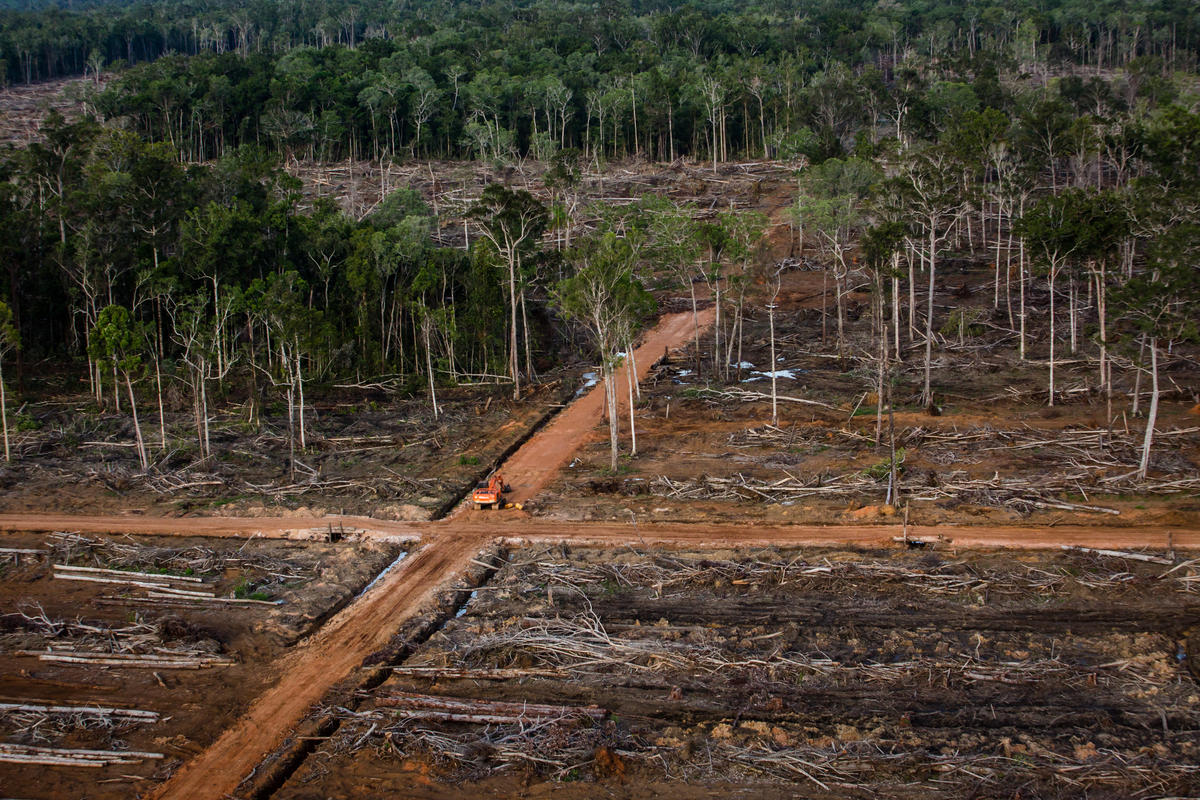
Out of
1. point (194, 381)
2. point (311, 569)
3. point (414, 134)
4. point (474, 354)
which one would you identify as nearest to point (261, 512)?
point (311, 569)

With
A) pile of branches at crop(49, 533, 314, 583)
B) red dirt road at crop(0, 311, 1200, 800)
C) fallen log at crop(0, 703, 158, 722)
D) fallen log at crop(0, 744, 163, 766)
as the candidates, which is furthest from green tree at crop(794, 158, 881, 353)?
fallen log at crop(0, 744, 163, 766)

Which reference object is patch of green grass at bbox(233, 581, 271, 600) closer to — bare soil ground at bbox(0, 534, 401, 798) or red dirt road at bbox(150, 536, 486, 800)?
bare soil ground at bbox(0, 534, 401, 798)

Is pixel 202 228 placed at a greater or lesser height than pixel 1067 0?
lesser

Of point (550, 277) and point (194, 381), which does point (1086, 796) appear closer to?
point (194, 381)

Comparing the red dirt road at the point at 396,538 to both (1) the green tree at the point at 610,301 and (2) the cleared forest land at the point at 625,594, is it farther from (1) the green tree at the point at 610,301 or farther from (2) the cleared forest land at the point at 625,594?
(1) the green tree at the point at 610,301

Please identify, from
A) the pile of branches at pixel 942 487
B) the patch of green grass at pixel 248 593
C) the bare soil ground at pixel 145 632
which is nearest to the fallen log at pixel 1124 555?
the pile of branches at pixel 942 487

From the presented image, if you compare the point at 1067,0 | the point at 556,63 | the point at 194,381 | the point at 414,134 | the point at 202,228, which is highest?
the point at 1067,0
